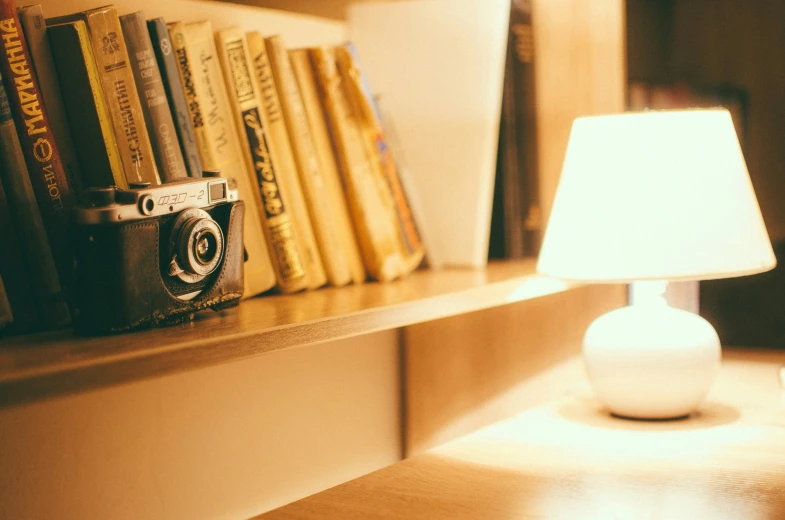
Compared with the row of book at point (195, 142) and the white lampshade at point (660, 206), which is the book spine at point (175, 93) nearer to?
the row of book at point (195, 142)

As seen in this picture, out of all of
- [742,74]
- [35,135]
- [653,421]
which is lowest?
[653,421]

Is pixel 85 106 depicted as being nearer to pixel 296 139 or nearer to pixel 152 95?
pixel 152 95

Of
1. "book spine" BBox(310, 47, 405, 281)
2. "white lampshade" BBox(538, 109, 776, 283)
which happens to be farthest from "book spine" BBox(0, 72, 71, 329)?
"white lampshade" BBox(538, 109, 776, 283)

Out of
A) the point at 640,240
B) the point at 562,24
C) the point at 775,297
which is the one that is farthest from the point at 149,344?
the point at 775,297

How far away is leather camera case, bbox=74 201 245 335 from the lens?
2.26ft

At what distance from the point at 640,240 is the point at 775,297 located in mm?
753

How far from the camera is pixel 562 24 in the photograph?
1.28 meters

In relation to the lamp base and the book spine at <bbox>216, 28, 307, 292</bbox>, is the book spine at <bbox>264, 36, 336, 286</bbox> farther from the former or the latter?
the lamp base

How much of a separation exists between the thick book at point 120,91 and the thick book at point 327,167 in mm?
256

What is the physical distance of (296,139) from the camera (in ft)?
3.21

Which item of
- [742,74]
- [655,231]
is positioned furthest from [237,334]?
[742,74]

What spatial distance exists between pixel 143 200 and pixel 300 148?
12.0 inches

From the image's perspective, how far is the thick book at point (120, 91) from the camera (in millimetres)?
773

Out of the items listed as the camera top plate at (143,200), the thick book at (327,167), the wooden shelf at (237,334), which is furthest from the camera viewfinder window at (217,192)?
the thick book at (327,167)
